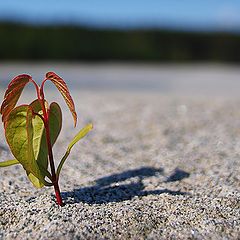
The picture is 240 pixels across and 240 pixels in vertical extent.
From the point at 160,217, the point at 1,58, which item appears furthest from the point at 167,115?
the point at 1,58

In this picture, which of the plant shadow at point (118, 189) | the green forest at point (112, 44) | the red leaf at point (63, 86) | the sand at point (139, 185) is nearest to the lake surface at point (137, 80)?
the green forest at point (112, 44)

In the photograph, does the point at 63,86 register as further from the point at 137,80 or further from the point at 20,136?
the point at 137,80

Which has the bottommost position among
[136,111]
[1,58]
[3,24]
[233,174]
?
[1,58]

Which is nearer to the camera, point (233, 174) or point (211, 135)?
point (233, 174)

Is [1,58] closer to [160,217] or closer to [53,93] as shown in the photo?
[53,93]

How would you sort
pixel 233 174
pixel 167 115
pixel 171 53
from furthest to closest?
pixel 171 53
pixel 167 115
pixel 233 174

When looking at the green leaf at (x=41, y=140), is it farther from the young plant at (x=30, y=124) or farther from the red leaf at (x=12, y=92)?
the red leaf at (x=12, y=92)

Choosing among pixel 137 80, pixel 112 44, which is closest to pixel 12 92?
pixel 137 80
